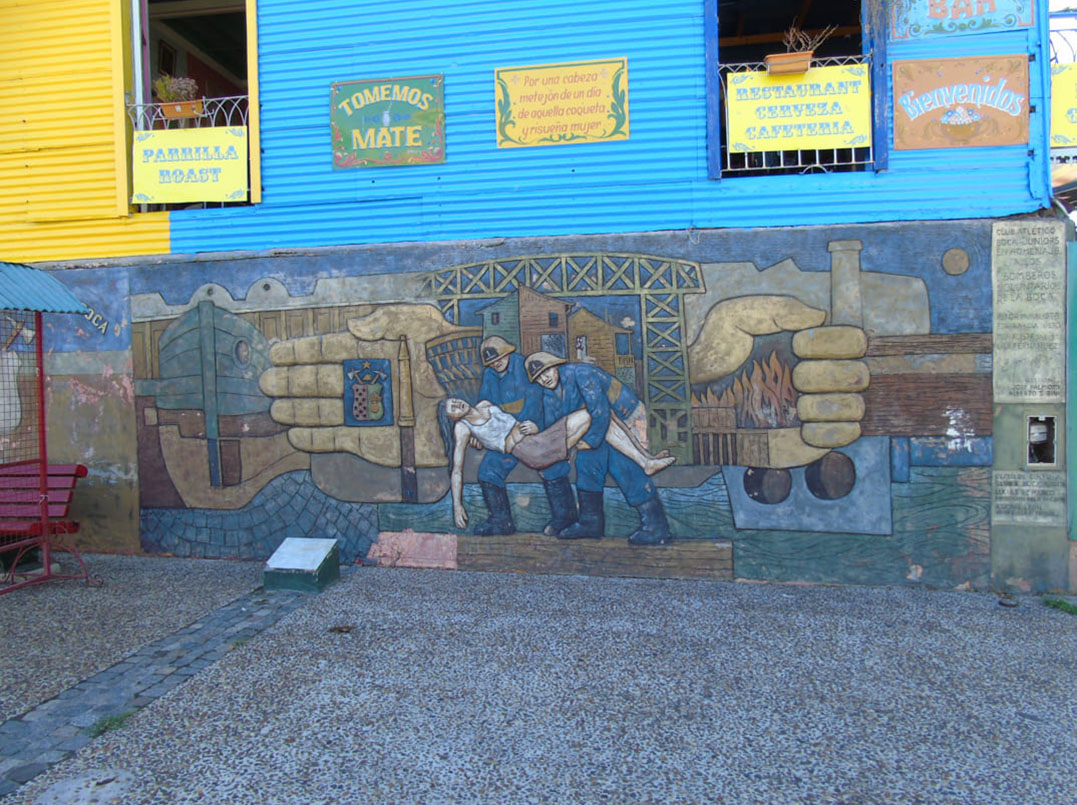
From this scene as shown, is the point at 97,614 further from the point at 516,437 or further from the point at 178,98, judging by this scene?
the point at 178,98

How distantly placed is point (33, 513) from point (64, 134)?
365cm

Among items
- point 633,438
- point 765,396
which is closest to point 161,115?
point 633,438

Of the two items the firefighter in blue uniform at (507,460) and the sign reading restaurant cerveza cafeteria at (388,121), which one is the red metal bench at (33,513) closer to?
the firefighter in blue uniform at (507,460)

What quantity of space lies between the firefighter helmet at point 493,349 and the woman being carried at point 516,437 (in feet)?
1.22

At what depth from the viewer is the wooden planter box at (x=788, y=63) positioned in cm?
567

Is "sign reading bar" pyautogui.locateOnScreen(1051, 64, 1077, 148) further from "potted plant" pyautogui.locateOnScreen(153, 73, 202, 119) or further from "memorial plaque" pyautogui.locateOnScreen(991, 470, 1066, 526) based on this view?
"potted plant" pyautogui.locateOnScreen(153, 73, 202, 119)

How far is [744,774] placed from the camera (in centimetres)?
307

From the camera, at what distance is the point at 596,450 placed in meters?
5.96

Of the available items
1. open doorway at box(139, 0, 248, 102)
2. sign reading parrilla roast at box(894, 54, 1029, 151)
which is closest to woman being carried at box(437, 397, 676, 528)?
sign reading parrilla roast at box(894, 54, 1029, 151)

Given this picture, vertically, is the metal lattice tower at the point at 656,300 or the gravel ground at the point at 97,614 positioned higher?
the metal lattice tower at the point at 656,300

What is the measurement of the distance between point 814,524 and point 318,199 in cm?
515

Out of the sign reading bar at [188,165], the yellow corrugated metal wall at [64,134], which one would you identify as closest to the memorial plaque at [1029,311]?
the sign reading bar at [188,165]

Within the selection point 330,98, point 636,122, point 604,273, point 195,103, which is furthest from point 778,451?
point 195,103

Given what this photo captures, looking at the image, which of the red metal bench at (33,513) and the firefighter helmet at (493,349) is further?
the firefighter helmet at (493,349)
